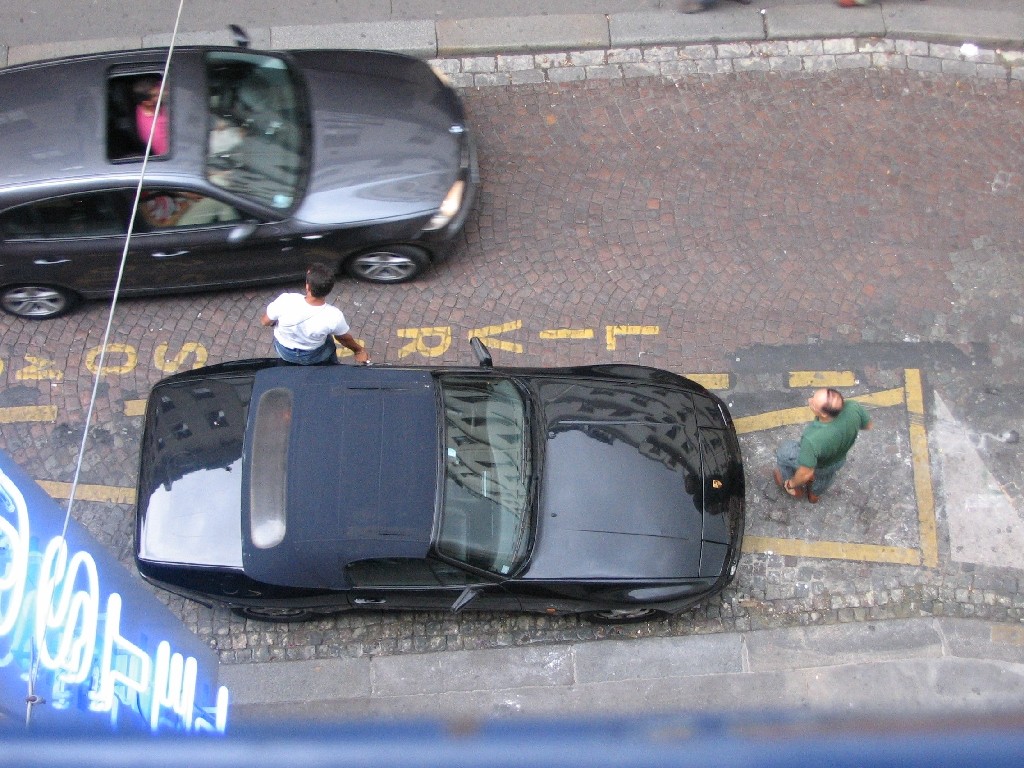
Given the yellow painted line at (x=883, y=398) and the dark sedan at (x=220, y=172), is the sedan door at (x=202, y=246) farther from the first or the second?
the yellow painted line at (x=883, y=398)

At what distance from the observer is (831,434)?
5.96 meters

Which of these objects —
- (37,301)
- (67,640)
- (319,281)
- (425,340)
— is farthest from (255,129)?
(67,640)

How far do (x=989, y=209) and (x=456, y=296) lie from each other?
4478 mm

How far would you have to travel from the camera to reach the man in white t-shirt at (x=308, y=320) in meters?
6.07

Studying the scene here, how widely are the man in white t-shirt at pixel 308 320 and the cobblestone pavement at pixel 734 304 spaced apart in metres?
1.09

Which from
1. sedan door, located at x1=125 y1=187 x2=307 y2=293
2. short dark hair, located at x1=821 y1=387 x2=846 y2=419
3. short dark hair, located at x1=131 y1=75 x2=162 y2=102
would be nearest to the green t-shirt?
short dark hair, located at x1=821 y1=387 x2=846 y2=419

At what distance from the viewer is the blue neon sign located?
12.1 feet

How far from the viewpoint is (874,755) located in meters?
2.53

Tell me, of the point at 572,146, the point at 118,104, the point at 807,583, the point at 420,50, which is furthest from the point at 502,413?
the point at 420,50

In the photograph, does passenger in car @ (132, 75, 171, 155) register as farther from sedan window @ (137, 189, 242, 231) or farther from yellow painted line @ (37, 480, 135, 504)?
yellow painted line @ (37, 480, 135, 504)

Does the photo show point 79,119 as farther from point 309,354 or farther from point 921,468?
point 921,468

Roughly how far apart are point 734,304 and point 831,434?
188 centimetres

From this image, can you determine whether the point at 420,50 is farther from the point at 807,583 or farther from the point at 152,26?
the point at 807,583

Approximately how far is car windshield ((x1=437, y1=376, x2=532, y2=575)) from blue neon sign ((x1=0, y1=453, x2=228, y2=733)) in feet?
5.83
